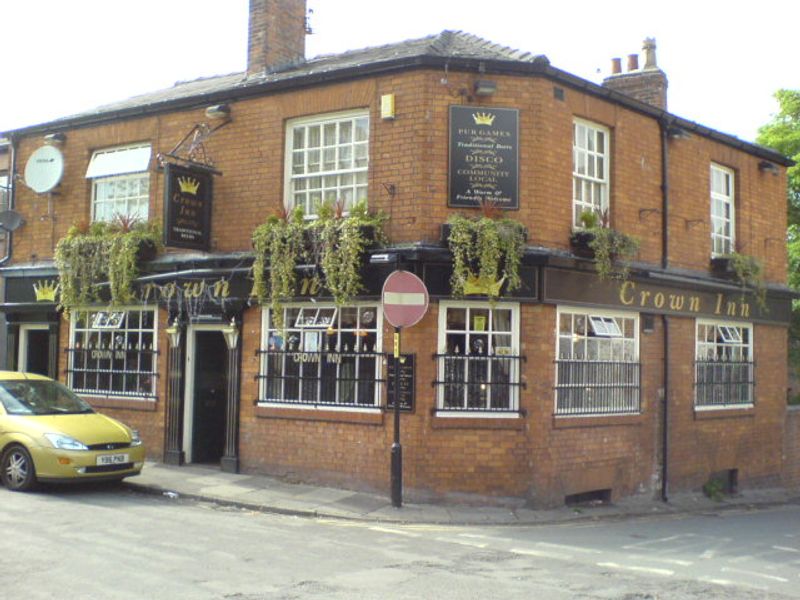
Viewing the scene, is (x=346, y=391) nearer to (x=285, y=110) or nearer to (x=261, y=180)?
(x=261, y=180)

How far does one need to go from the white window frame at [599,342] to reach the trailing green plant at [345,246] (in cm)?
286

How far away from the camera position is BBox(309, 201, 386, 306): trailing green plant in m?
11.6

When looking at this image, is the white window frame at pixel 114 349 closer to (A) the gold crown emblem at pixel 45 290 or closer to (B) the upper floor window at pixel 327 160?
(A) the gold crown emblem at pixel 45 290

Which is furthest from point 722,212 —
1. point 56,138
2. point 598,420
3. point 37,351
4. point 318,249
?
point 37,351

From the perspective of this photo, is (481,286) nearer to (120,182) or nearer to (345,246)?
(345,246)

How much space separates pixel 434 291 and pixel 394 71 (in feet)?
10.4

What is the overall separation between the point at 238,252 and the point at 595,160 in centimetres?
567

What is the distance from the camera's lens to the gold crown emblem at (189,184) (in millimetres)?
12930

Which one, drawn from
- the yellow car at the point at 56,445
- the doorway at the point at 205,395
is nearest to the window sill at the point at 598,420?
the doorway at the point at 205,395

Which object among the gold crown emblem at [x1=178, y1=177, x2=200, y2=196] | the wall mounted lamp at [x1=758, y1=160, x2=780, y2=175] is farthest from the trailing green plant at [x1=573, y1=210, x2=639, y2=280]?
the gold crown emblem at [x1=178, y1=177, x2=200, y2=196]

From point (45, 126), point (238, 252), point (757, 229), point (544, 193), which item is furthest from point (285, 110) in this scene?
point (757, 229)

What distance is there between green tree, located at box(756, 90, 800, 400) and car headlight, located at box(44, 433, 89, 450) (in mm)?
17152

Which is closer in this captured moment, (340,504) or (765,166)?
(340,504)

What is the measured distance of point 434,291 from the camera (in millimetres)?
11445
